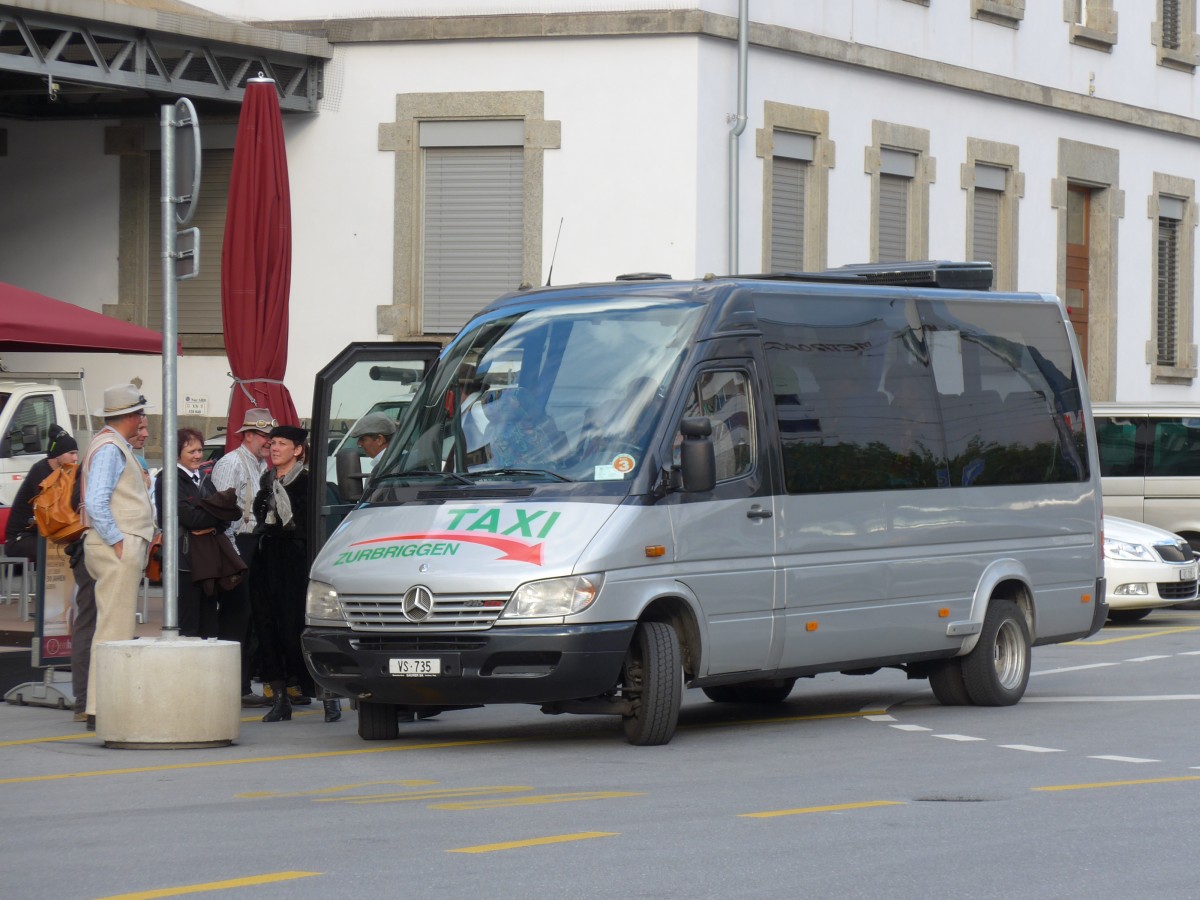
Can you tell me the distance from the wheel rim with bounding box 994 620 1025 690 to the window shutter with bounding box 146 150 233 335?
1309cm

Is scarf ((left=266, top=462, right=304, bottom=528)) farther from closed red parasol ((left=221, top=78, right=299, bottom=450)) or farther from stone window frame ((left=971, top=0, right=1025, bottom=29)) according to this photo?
stone window frame ((left=971, top=0, right=1025, bottom=29))

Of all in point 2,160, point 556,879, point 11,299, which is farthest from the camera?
point 2,160

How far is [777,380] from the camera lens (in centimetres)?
1225

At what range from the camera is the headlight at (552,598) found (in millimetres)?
10797

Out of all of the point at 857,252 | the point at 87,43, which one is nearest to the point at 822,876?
the point at 87,43

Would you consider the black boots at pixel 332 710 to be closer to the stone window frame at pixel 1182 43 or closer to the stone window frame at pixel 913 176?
the stone window frame at pixel 913 176

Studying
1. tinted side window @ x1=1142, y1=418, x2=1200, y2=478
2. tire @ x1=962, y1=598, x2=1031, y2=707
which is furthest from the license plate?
tinted side window @ x1=1142, y1=418, x2=1200, y2=478

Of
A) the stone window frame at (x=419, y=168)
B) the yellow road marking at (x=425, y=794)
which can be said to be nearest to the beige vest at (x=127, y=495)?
the yellow road marking at (x=425, y=794)

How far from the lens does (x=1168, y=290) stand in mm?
33062

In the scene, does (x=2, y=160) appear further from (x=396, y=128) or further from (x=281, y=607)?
(x=281, y=607)

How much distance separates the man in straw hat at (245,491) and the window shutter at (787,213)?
11793mm

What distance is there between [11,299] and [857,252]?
1216 cm

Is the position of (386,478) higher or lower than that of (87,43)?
lower

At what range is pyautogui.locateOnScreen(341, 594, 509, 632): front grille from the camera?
10.8 metres
